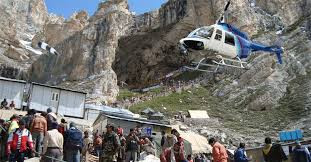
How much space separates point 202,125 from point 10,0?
10272 cm

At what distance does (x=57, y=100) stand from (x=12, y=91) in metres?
2.82

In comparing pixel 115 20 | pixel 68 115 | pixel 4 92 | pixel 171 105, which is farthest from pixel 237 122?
pixel 115 20

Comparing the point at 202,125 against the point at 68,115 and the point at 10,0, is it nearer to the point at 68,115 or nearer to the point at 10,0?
the point at 68,115

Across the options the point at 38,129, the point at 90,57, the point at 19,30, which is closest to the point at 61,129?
the point at 38,129

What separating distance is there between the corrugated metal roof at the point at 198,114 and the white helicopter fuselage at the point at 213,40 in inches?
618

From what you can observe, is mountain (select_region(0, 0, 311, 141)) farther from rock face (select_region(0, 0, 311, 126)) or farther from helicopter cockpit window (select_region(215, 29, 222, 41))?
helicopter cockpit window (select_region(215, 29, 222, 41))

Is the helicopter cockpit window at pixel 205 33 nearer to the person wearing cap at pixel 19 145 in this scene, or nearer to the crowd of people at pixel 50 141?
the crowd of people at pixel 50 141

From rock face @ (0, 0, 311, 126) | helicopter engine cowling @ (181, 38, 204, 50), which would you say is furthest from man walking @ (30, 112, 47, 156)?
rock face @ (0, 0, 311, 126)

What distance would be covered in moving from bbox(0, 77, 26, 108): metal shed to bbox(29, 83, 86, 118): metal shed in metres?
0.72

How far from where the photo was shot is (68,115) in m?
28.0

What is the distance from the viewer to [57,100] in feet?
92.3

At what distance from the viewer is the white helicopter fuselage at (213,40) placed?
21.1 m

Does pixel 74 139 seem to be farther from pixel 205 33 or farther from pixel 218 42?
pixel 218 42

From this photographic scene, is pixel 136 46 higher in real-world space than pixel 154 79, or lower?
higher
